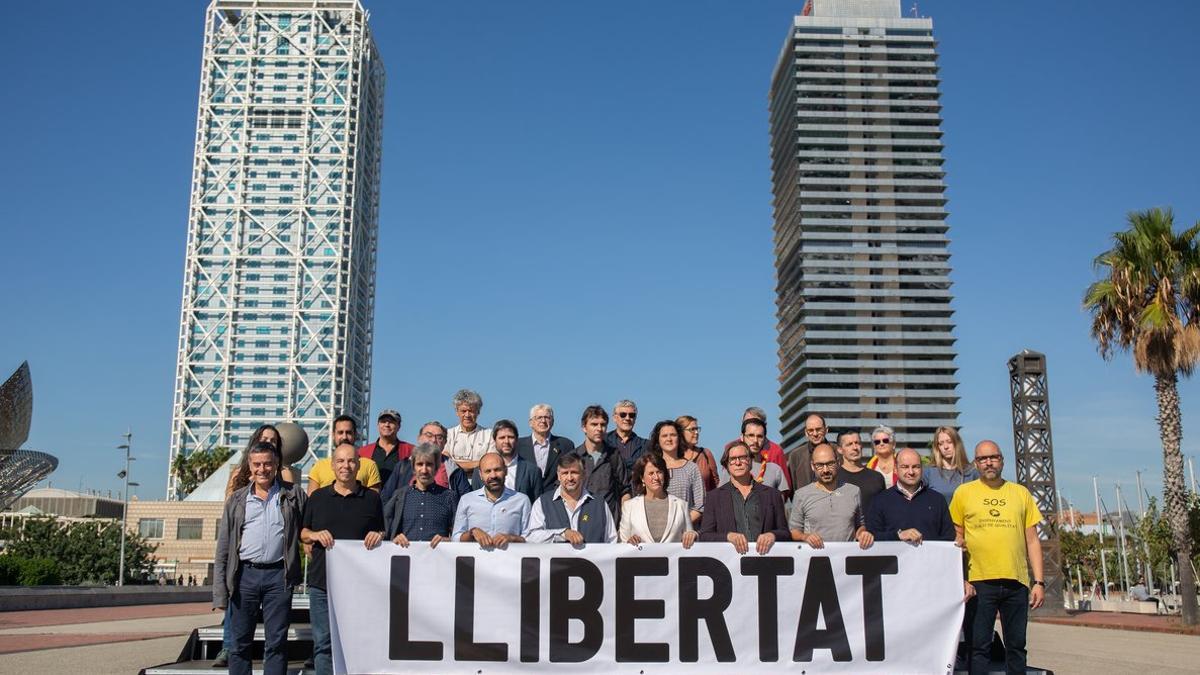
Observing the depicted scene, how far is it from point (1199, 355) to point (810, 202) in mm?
160913

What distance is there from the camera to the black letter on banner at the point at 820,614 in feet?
24.6

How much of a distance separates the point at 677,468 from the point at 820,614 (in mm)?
1759

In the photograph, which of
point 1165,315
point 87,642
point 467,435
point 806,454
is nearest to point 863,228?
point 1165,315

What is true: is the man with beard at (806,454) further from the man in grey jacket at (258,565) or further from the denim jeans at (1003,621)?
the man in grey jacket at (258,565)

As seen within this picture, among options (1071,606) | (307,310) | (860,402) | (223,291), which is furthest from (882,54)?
(1071,606)

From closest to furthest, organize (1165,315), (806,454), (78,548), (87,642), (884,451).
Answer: (884,451) < (806,454) < (87,642) < (1165,315) < (78,548)

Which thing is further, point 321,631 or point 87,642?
point 87,642

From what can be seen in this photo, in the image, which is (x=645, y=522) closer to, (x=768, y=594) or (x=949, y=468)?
(x=768, y=594)

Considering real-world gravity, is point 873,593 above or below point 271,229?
below

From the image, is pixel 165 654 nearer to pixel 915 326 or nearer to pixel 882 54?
pixel 915 326

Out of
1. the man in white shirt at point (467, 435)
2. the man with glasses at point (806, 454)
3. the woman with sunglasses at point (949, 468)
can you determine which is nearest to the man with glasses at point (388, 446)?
the man in white shirt at point (467, 435)

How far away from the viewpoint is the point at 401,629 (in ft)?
25.0

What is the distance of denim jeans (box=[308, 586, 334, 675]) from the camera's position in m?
7.52

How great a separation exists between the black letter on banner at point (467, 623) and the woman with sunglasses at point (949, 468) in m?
4.09
